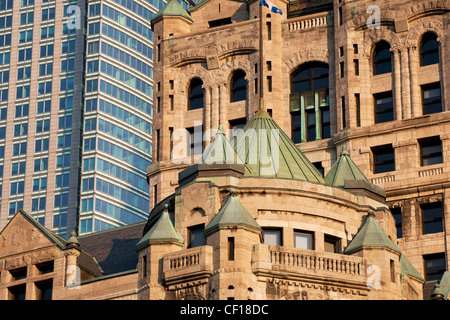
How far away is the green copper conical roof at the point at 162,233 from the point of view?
67.0 meters

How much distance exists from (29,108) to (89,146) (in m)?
9.16

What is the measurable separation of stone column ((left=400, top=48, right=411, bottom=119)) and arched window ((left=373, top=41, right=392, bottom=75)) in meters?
1.11

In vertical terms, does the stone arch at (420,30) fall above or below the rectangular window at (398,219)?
above

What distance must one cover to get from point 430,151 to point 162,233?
86.8ft

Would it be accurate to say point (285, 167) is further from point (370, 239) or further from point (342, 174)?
point (370, 239)

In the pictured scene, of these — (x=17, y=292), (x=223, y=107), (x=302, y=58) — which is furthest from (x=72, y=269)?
(x=302, y=58)

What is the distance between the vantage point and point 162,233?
67375 millimetres

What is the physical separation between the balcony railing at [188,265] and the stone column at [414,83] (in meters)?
28.5

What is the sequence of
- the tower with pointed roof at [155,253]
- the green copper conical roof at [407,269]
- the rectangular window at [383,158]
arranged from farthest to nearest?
the rectangular window at [383,158] < the green copper conical roof at [407,269] < the tower with pointed roof at [155,253]

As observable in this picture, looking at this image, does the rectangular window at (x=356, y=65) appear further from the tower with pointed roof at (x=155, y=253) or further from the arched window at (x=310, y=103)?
the tower with pointed roof at (x=155, y=253)

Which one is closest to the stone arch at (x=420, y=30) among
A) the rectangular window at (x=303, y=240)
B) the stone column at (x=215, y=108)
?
the stone column at (x=215, y=108)

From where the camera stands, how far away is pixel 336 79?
307 feet

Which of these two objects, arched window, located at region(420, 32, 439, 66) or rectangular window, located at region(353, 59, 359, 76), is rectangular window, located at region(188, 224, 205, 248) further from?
arched window, located at region(420, 32, 439, 66)
